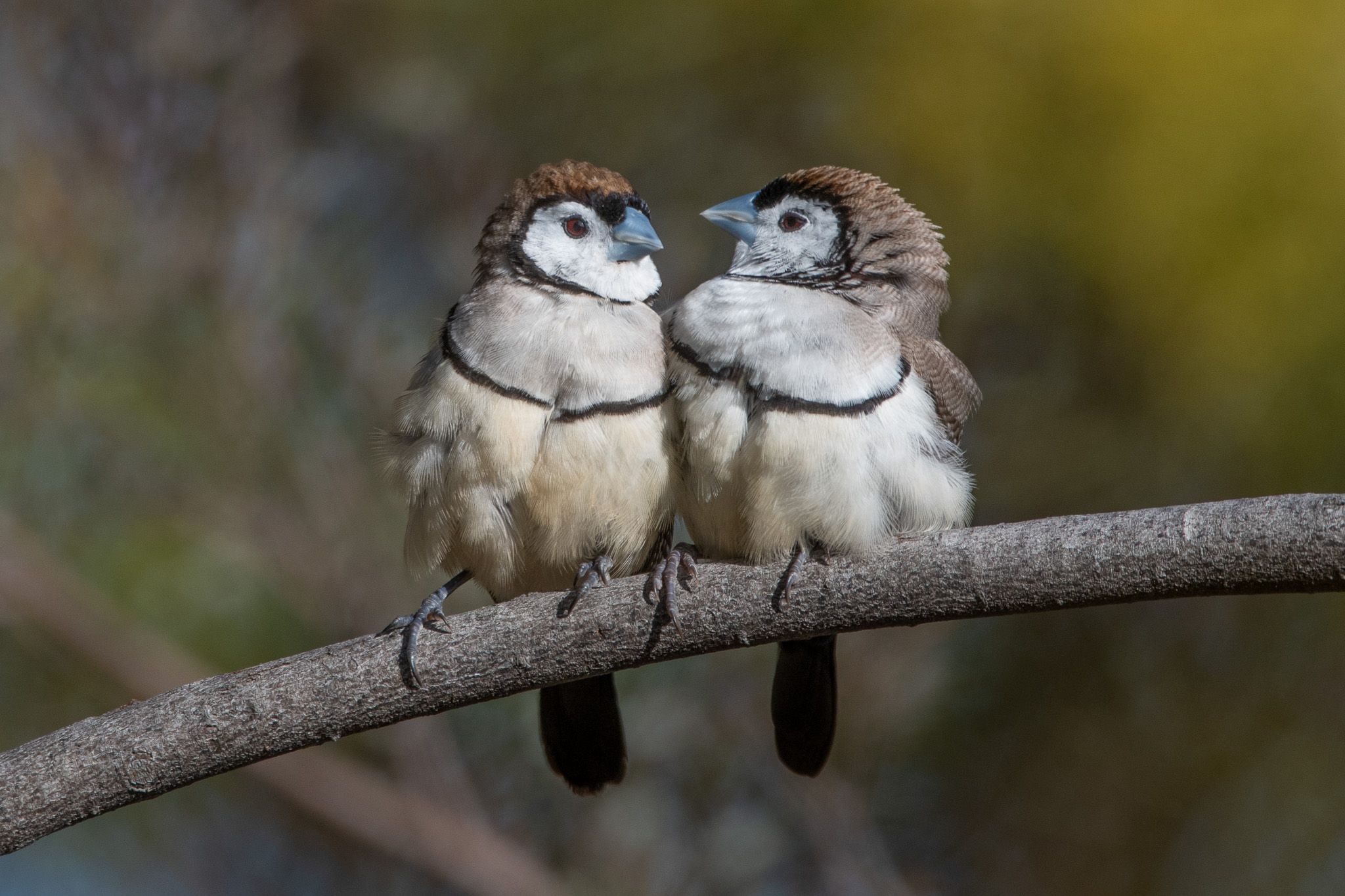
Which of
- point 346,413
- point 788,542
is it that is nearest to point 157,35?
point 346,413

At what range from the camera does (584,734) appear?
124 inches

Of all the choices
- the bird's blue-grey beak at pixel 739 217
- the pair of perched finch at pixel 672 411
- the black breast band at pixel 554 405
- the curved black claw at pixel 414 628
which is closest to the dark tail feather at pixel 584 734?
the pair of perched finch at pixel 672 411

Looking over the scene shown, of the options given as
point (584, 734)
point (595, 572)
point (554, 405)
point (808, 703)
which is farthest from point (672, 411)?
point (584, 734)

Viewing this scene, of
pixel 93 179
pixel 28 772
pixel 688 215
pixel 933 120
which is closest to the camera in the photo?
pixel 28 772

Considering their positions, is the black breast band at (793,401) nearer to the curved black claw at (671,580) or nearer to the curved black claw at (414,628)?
the curved black claw at (671,580)

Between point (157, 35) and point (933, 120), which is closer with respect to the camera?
point (933, 120)

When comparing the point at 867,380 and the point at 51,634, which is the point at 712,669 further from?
the point at 51,634

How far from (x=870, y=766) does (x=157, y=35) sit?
3.47 meters

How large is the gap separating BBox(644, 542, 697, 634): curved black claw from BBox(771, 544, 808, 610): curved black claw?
15 centimetres

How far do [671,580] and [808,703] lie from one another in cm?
74

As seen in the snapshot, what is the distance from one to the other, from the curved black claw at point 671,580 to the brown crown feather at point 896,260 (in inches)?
27.9

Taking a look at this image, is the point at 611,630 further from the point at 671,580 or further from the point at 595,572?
the point at 595,572

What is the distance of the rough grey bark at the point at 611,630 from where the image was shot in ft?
6.83

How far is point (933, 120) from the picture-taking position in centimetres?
396
